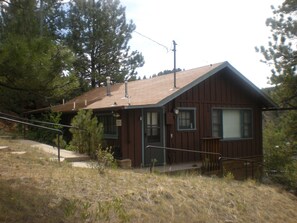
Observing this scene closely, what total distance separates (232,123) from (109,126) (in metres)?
5.69

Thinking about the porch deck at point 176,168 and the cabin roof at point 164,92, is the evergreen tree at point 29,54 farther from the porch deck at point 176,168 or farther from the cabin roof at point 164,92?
the porch deck at point 176,168

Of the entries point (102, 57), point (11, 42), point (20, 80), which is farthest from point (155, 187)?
point (102, 57)

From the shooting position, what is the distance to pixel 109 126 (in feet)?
46.4

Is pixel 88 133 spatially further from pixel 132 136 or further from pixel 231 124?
pixel 231 124

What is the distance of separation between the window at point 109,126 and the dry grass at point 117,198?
3.90 meters

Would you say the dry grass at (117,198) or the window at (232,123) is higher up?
the window at (232,123)

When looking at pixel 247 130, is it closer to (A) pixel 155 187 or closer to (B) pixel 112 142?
(B) pixel 112 142

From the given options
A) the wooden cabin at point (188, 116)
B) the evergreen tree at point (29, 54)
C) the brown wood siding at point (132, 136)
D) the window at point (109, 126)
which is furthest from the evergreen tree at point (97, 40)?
the evergreen tree at point (29, 54)

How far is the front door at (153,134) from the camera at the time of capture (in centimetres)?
1338

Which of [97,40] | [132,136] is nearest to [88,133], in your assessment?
[132,136]

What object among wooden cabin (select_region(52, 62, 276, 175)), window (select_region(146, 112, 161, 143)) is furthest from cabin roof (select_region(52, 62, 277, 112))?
window (select_region(146, 112, 161, 143))

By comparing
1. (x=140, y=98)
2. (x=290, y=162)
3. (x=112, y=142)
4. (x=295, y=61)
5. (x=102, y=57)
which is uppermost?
(x=102, y=57)

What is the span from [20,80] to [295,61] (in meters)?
14.3

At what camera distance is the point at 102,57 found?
30.5 meters
